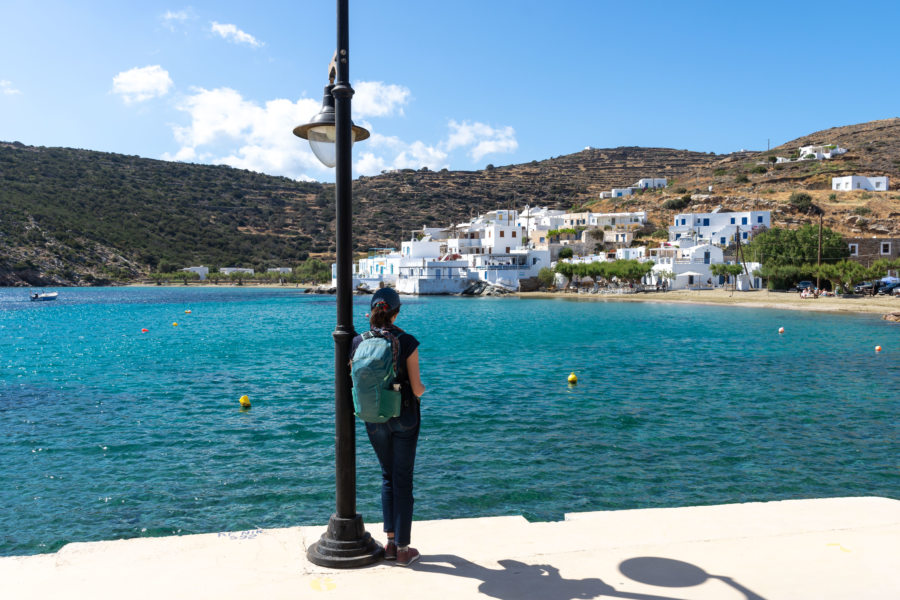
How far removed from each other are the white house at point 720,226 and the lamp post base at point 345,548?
277ft

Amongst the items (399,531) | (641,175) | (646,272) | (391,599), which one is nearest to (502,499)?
(399,531)

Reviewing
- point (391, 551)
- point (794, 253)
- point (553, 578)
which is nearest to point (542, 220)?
point (794, 253)

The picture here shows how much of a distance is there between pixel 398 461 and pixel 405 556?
710 mm

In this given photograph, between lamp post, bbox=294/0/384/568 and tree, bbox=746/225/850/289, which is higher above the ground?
tree, bbox=746/225/850/289

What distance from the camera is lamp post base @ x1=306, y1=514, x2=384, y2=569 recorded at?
460 centimetres

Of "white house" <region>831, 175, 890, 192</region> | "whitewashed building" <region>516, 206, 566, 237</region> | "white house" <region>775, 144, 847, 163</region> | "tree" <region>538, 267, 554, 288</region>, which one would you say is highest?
"white house" <region>775, 144, 847, 163</region>

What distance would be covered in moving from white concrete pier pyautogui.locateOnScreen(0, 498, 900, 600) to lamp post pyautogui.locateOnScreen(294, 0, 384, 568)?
0.49 feet

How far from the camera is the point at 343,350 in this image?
473 centimetres

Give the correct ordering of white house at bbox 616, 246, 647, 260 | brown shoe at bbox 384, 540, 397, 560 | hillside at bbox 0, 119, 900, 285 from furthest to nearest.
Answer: hillside at bbox 0, 119, 900, 285 < white house at bbox 616, 246, 647, 260 < brown shoe at bbox 384, 540, 397, 560

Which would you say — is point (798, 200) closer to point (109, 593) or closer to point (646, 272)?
point (646, 272)

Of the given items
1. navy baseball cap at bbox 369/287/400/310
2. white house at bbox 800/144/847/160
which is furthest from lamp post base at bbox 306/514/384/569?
white house at bbox 800/144/847/160

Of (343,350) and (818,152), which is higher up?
(818,152)

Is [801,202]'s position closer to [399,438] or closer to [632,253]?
[632,253]

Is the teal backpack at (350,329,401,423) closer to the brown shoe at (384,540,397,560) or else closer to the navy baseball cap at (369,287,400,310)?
the navy baseball cap at (369,287,400,310)
